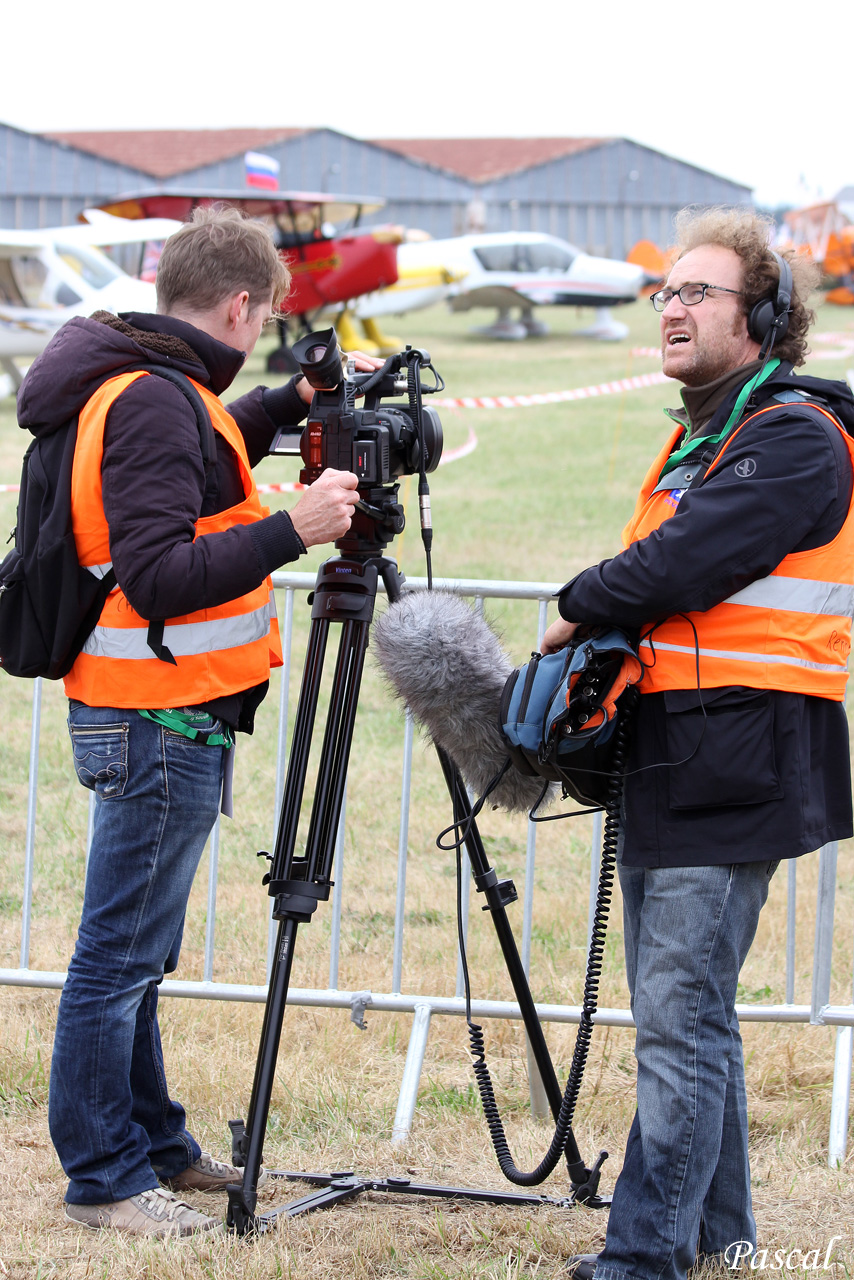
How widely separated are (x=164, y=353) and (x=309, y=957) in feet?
7.99

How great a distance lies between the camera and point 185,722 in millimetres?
2354

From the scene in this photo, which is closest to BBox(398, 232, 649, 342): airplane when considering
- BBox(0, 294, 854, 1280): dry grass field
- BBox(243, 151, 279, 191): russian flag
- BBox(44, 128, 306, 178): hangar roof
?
BBox(243, 151, 279, 191): russian flag

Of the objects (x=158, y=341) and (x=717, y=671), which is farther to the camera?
(x=158, y=341)

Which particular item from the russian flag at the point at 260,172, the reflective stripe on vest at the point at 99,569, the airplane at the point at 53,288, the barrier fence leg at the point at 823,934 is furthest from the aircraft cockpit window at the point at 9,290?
the barrier fence leg at the point at 823,934

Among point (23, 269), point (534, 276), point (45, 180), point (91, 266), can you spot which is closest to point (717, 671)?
point (91, 266)

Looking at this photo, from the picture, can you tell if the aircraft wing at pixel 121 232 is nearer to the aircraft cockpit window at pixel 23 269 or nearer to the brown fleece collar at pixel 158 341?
the aircraft cockpit window at pixel 23 269

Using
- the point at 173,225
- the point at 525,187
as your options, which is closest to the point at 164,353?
the point at 173,225

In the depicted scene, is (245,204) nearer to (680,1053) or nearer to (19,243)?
(19,243)

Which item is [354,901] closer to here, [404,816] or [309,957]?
[309,957]

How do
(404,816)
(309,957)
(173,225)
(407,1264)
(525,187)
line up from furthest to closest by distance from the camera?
1. (525,187)
2. (173,225)
3. (309,957)
4. (404,816)
5. (407,1264)

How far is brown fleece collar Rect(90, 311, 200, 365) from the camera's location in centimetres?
228

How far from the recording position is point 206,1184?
2.74m

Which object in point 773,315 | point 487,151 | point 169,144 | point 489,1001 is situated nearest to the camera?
point 773,315

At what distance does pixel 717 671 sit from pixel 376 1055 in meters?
1.94
